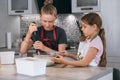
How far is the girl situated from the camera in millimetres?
1825

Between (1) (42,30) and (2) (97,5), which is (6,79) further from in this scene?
(2) (97,5)

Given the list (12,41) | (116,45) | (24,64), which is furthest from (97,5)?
(24,64)

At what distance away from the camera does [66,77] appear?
145 centimetres

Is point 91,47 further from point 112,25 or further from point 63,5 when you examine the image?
point 63,5

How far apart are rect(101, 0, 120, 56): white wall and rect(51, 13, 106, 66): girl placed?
1.38m

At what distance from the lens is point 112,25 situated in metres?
3.43

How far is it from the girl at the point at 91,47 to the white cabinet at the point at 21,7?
2.24 meters

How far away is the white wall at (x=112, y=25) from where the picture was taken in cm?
341

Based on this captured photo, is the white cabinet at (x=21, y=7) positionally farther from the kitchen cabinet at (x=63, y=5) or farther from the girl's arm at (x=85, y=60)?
the girl's arm at (x=85, y=60)

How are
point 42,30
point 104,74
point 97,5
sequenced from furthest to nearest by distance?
point 97,5
point 42,30
point 104,74

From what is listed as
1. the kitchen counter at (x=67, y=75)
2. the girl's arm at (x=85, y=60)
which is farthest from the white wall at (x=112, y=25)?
the kitchen counter at (x=67, y=75)

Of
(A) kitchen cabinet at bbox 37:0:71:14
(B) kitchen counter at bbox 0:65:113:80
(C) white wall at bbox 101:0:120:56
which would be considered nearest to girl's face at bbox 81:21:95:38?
(B) kitchen counter at bbox 0:65:113:80

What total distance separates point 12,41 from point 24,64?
300 cm

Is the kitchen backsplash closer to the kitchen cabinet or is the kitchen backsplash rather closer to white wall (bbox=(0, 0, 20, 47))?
the kitchen cabinet
